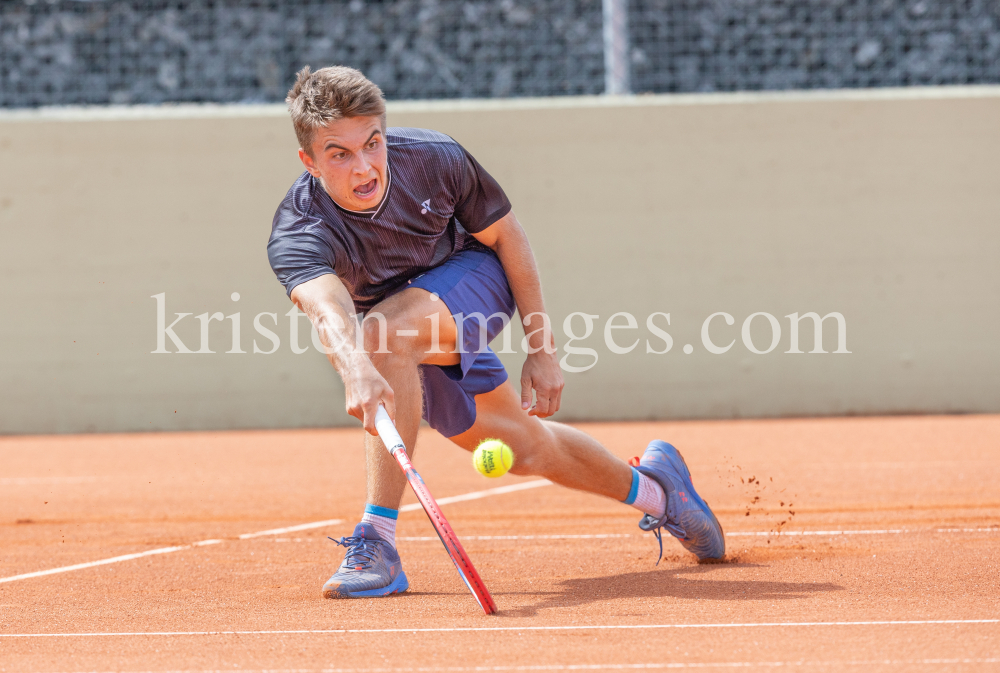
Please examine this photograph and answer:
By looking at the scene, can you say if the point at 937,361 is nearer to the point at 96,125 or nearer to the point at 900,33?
the point at 900,33

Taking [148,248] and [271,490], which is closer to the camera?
[271,490]

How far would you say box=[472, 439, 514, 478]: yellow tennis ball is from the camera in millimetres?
2920

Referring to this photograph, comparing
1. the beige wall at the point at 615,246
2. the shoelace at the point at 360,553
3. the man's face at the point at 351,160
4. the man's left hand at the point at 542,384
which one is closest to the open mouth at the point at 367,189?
the man's face at the point at 351,160

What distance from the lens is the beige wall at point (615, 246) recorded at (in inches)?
328

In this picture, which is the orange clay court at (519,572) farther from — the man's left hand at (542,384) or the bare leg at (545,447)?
the man's left hand at (542,384)

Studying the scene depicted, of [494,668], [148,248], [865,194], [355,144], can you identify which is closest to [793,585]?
[494,668]

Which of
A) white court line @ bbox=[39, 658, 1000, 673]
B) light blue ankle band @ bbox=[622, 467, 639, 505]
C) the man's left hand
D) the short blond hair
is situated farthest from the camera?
light blue ankle band @ bbox=[622, 467, 639, 505]

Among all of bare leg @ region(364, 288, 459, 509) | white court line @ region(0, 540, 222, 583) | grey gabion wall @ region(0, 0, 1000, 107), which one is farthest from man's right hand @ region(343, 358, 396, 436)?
grey gabion wall @ region(0, 0, 1000, 107)

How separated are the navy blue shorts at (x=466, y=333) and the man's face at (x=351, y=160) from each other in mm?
289

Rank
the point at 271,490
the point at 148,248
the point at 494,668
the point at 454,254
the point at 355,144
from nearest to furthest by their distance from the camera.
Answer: the point at 494,668, the point at 355,144, the point at 454,254, the point at 271,490, the point at 148,248

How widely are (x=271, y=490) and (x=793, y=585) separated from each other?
3285mm

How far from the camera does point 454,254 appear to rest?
128 inches

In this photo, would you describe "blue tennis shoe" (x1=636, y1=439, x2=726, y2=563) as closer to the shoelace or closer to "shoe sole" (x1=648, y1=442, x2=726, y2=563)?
"shoe sole" (x1=648, y1=442, x2=726, y2=563)

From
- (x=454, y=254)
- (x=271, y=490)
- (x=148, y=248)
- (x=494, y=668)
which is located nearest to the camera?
(x=494, y=668)
